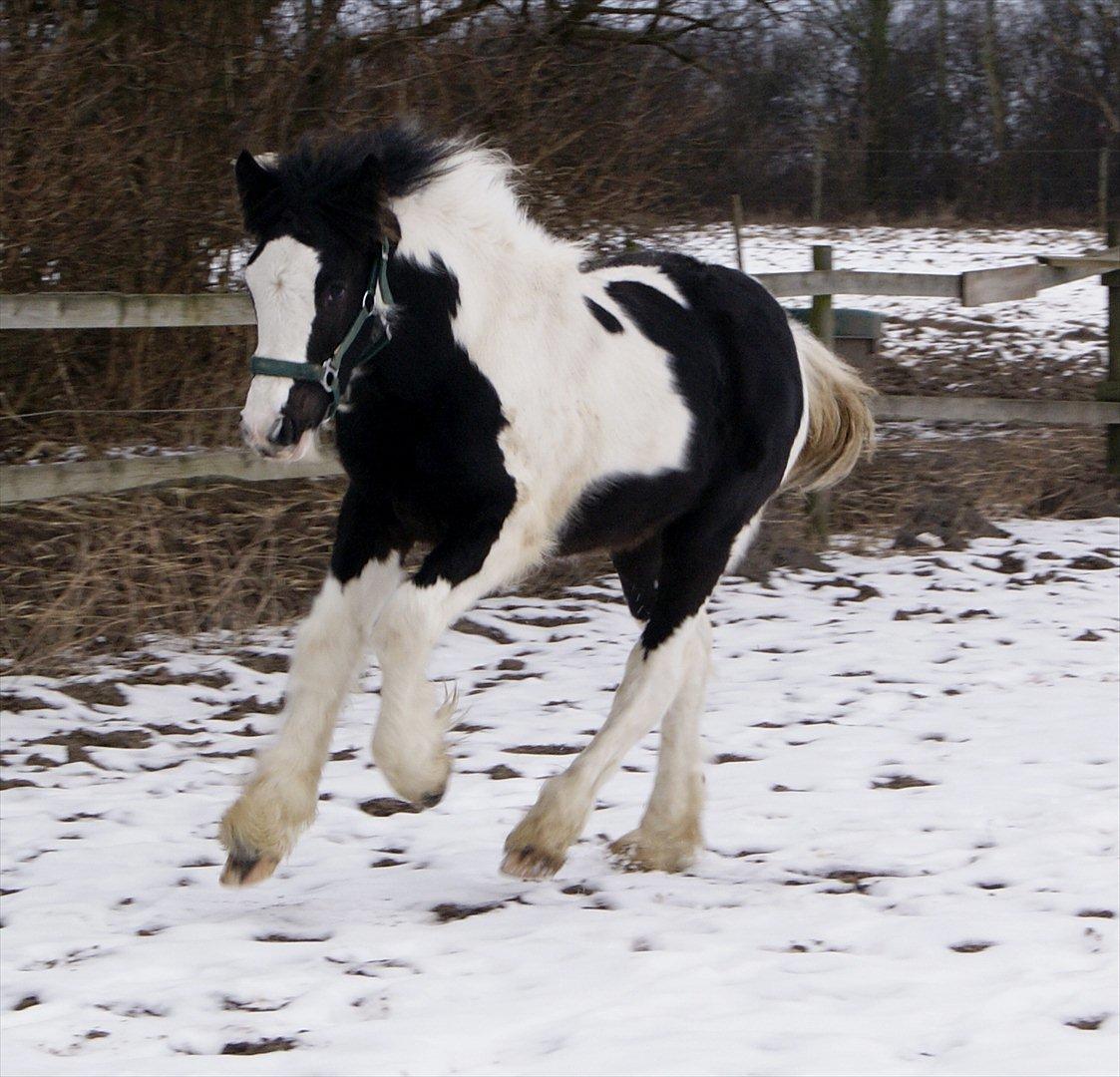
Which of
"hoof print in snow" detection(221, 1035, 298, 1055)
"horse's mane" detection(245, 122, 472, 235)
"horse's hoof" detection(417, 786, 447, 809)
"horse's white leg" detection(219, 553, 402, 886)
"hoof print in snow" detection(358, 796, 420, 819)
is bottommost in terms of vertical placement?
"hoof print in snow" detection(358, 796, 420, 819)

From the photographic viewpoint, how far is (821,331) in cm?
829

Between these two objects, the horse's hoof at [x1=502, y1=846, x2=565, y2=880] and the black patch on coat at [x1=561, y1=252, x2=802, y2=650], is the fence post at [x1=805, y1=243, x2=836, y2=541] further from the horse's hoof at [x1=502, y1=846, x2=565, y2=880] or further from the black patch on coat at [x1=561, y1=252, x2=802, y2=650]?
the horse's hoof at [x1=502, y1=846, x2=565, y2=880]

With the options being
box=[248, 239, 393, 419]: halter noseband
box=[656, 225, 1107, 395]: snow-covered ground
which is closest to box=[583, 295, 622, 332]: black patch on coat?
box=[248, 239, 393, 419]: halter noseband

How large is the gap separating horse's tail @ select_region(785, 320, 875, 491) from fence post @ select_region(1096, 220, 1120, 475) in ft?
16.3

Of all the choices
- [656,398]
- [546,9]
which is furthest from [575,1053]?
[546,9]

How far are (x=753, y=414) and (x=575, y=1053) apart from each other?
1.97 metres

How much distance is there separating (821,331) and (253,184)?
555 centimetres

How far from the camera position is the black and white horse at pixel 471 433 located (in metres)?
3.16

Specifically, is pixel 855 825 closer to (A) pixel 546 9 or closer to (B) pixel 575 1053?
(B) pixel 575 1053

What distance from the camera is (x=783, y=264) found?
16594mm

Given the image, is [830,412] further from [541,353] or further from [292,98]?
[292,98]

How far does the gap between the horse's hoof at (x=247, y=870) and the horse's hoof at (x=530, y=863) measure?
613mm

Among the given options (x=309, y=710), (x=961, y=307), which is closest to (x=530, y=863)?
(x=309, y=710)

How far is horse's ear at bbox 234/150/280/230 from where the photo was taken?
3.18 m
